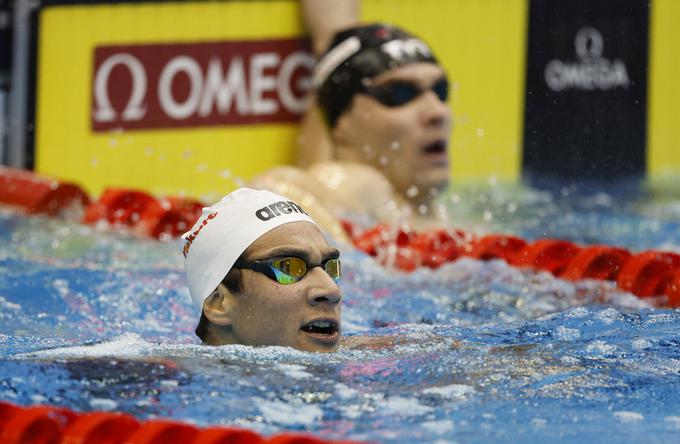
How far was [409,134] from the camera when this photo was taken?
548cm

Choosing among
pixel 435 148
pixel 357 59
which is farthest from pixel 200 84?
pixel 435 148

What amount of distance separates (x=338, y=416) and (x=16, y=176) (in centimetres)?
351

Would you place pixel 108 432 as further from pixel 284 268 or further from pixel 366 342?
pixel 366 342

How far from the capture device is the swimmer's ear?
3.07 m

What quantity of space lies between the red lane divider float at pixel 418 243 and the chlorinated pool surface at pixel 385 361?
0.10 metres

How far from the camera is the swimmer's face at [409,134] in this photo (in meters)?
5.46

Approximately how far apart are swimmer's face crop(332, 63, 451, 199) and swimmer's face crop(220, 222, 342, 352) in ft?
7.96

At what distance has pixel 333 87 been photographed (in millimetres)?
5656

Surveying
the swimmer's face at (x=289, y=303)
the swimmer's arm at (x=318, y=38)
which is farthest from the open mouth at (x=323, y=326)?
the swimmer's arm at (x=318, y=38)

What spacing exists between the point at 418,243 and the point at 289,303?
6.62 feet

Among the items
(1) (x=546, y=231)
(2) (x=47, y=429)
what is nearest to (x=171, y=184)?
(1) (x=546, y=231)

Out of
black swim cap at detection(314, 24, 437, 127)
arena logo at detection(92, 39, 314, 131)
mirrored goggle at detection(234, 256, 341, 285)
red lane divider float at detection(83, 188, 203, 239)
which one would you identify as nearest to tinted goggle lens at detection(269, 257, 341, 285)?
mirrored goggle at detection(234, 256, 341, 285)

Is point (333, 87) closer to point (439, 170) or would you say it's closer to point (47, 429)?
point (439, 170)

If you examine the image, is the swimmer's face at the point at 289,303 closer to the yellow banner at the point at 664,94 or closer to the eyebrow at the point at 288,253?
the eyebrow at the point at 288,253
